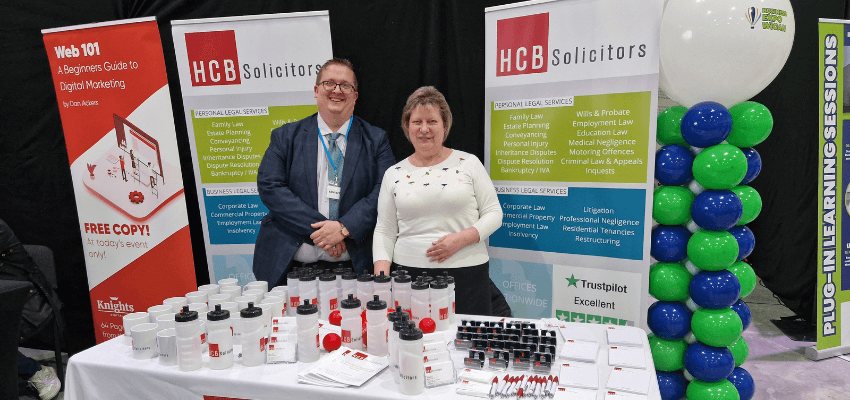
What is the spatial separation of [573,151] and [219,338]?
1849 mm

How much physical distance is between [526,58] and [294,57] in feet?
4.37

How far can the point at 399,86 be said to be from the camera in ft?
9.61

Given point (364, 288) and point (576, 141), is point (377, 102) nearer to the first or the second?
point (576, 141)

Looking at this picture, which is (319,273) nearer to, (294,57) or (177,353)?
(177,353)

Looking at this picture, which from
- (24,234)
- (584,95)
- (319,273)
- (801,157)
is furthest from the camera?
(24,234)

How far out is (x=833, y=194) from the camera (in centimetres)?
291

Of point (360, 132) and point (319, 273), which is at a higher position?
point (360, 132)

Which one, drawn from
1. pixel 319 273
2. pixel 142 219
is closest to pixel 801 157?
pixel 319 273

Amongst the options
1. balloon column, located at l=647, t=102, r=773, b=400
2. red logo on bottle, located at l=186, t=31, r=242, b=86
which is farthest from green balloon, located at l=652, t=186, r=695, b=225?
red logo on bottle, located at l=186, t=31, r=242, b=86

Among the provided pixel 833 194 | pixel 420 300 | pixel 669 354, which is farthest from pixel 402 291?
pixel 833 194

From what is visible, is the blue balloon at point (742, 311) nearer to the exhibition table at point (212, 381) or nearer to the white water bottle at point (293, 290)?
the exhibition table at point (212, 381)

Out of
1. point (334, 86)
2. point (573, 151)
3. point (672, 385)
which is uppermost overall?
point (334, 86)

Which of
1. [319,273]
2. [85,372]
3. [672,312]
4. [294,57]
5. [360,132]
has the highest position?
[294,57]

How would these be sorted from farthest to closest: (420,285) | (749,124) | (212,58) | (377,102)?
(377,102) → (212,58) → (749,124) → (420,285)
